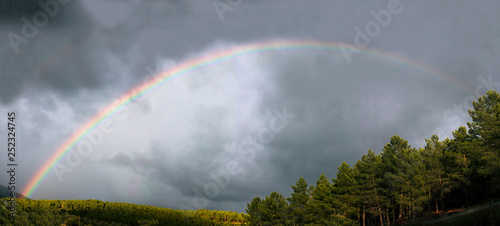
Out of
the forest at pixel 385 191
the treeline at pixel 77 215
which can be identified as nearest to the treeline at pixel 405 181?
the forest at pixel 385 191

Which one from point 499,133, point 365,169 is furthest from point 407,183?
point 499,133

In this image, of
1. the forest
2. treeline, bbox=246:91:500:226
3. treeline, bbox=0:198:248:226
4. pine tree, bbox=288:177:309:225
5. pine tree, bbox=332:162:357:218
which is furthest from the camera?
pine tree, bbox=288:177:309:225

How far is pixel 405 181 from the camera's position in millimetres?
64188

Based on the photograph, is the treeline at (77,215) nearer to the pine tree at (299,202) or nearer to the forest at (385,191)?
the forest at (385,191)

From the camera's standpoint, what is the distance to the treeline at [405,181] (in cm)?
5931

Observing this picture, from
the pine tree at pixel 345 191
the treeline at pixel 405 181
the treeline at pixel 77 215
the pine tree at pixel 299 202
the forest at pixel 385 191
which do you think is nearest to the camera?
the treeline at pixel 77 215

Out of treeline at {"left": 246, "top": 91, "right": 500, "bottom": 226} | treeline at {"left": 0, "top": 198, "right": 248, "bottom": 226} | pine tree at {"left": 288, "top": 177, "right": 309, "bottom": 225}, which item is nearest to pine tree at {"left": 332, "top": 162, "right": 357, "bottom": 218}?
treeline at {"left": 246, "top": 91, "right": 500, "bottom": 226}

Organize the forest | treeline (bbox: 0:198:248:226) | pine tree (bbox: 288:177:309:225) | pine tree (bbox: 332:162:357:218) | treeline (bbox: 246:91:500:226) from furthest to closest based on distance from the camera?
pine tree (bbox: 288:177:309:225), pine tree (bbox: 332:162:357:218), treeline (bbox: 246:91:500:226), the forest, treeline (bbox: 0:198:248:226)

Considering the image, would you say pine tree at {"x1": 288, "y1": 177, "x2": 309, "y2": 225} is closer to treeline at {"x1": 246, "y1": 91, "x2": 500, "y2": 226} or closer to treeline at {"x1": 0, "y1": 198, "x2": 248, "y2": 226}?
treeline at {"x1": 246, "y1": 91, "x2": 500, "y2": 226}

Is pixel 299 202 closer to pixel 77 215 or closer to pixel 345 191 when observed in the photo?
pixel 345 191

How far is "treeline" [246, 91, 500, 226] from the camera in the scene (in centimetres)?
5931

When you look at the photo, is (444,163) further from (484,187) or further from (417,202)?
(417,202)

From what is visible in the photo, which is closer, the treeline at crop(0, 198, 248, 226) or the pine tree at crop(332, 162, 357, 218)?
the treeline at crop(0, 198, 248, 226)

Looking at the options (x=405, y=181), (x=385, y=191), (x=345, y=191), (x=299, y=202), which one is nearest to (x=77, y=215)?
(x=299, y=202)
